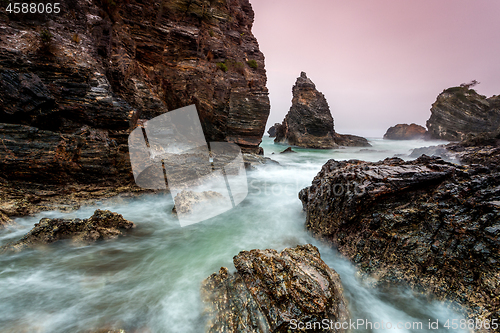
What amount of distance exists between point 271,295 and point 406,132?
90.5 m

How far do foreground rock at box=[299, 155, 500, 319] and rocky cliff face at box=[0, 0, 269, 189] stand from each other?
7.60 m

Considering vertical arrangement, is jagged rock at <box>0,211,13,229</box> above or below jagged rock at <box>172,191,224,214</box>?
below

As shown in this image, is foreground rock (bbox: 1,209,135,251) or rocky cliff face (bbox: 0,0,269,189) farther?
rocky cliff face (bbox: 0,0,269,189)

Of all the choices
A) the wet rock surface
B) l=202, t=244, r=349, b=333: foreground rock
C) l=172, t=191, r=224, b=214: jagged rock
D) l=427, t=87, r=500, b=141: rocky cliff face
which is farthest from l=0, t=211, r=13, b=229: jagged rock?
l=427, t=87, r=500, b=141: rocky cliff face

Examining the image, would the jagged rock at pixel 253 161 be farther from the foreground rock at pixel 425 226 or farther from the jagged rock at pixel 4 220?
the jagged rock at pixel 4 220

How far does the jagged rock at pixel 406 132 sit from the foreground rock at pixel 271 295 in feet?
272

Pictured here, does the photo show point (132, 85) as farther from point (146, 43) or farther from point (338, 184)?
point (338, 184)

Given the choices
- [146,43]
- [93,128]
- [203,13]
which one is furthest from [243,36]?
[93,128]

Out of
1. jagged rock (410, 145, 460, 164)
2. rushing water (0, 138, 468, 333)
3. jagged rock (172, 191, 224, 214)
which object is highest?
jagged rock (410, 145, 460, 164)

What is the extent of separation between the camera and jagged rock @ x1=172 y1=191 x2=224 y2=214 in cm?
616

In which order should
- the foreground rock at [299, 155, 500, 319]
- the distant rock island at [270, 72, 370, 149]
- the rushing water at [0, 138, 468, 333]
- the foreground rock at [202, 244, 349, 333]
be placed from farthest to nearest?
the distant rock island at [270, 72, 370, 149] < the rushing water at [0, 138, 468, 333] < the foreground rock at [299, 155, 500, 319] < the foreground rock at [202, 244, 349, 333]

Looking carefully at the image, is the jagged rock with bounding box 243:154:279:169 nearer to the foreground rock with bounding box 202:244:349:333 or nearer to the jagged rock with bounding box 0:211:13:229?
the foreground rock with bounding box 202:244:349:333

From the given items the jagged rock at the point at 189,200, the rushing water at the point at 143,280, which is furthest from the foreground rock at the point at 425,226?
the jagged rock at the point at 189,200

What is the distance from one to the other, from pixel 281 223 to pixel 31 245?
606 centimetres
